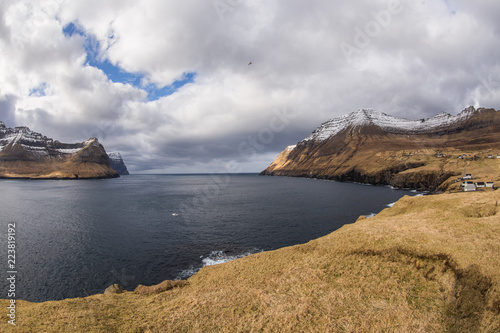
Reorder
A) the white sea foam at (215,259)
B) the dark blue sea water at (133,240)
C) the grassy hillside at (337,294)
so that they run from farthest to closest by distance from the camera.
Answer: the white sea foam at (215,259), the dark blue sea water at (133,240), the grassy hillside at (337,294)

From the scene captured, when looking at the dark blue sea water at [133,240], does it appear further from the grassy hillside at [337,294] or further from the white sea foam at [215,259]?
the grassy hillside at [337,294]

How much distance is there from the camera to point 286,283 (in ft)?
52.2

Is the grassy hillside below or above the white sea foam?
above

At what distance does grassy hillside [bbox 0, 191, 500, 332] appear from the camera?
11.4m

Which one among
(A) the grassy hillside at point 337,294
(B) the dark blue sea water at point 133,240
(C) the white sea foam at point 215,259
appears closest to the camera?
(A) the grassy hillside at point 337,294

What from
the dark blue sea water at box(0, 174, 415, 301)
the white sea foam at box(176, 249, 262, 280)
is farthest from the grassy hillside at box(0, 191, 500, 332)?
the dark blue sea water at box(0, 174, 415, 301)

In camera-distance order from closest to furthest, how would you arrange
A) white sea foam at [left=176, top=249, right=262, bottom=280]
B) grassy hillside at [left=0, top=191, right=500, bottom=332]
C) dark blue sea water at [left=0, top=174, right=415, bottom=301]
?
grassy hillside at [left=0, top=191, right=500, bottom=332] < dark blue sea water at [left=0, top=174, right=415, bottom=301] < white sea foam at [left=176, top=249, right=262, bottom=280]

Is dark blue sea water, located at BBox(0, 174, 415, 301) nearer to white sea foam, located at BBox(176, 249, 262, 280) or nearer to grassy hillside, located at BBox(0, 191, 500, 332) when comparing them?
white sea foam, located at BBox(176, 249, 262, 280)

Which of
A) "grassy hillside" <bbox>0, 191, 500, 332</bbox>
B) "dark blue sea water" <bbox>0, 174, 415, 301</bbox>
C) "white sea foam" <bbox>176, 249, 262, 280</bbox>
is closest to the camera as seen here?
"grassy hillside" <bbox>0, 191, 500, 332</bbox>

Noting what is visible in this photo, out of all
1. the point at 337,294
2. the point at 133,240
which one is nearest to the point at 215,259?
the point at 133,240

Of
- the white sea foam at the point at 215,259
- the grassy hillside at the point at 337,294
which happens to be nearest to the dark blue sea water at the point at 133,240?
the white sea foam at the point at 215,259

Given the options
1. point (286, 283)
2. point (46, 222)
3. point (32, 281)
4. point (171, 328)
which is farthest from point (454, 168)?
point (46, 222)

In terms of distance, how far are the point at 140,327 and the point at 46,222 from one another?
59844 mm

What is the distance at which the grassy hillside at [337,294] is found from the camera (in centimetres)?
1145
